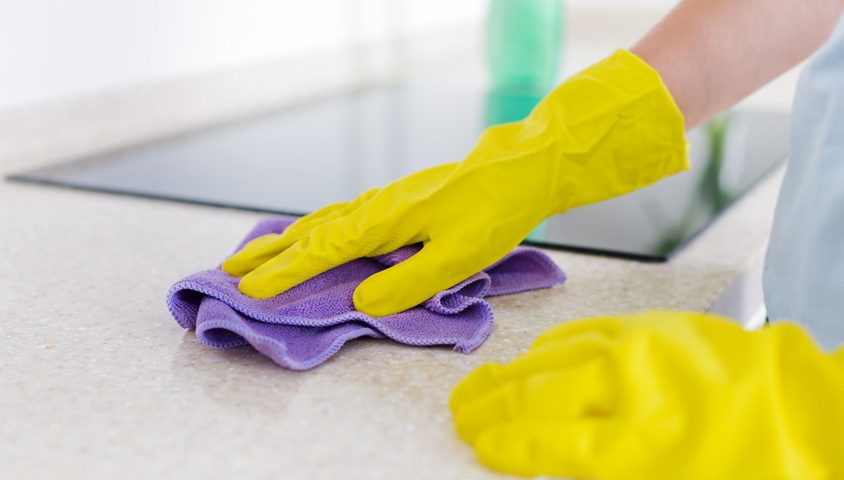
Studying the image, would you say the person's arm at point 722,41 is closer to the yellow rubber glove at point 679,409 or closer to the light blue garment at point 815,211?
the light blue garment at point 815,211

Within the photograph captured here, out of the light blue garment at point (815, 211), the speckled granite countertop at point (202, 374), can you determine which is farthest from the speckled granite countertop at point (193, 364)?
the light blue garment at point (815, 211)

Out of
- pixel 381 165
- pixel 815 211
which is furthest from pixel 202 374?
pixel 381 165

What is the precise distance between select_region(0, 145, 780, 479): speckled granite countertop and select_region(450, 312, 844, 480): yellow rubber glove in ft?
0.20

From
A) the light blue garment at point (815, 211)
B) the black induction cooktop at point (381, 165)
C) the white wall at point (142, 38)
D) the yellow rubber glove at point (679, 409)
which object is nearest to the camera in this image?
the yellow rubber glove at point (679, 409)

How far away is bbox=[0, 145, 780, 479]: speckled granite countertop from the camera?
0.54 metres

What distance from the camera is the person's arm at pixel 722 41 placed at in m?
0.84

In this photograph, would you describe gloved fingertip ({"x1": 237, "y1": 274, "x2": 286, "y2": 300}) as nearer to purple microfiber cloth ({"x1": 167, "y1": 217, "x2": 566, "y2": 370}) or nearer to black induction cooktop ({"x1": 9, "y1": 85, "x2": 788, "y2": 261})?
purple microfiber cloth ({"x1": 167, "y1": 217, "x2": 566, "y2": 370})

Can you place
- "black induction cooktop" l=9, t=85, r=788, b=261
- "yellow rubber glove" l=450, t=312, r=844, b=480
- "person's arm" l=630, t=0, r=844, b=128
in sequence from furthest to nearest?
"black induction cooktop" l=9, t=85, r=788, b=261, "person's arm" l=630, t=0, r=844, b=128, "yellow rubber glove" l=450, t=312, r=844, b=480

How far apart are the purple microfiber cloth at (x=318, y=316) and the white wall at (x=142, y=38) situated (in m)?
0.83

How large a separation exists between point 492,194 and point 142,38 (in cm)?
109

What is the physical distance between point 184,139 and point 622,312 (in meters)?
1.07

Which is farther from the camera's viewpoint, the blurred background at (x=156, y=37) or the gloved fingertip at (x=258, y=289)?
the blurred background at (x=156, y=37)

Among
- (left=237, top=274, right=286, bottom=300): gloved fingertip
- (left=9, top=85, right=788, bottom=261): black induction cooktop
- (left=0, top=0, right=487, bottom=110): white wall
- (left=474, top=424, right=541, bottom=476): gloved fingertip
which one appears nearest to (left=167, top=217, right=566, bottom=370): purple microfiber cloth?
(left=237, top=274, right=286, bottom=300): gloved fingertip

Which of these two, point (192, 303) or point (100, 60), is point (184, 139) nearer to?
point (100, 60)
